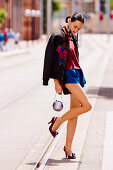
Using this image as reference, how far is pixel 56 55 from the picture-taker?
6926 mm

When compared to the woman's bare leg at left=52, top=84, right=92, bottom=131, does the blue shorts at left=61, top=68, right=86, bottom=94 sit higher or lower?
higher

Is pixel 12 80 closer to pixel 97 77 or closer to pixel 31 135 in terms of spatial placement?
pixel 97 77

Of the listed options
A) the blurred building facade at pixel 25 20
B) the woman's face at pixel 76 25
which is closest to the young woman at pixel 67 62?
the woman's face at pixel 76 25

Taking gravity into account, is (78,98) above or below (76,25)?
below

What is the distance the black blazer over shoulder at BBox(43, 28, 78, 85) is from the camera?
271 inches

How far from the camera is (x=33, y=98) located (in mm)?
14430

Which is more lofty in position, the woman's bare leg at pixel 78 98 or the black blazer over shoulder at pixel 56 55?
the black blazer over shoulder at pixel 56 55

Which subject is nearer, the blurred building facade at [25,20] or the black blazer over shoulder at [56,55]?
the black blazer over shoulder at [56,55]

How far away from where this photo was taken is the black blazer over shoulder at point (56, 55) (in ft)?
22.6

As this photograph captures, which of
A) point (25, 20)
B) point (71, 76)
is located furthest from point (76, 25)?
point (25, 20)

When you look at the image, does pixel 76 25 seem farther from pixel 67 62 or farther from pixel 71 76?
pixel 71 76

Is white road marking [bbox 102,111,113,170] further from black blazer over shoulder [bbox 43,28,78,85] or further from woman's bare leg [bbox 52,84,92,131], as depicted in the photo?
black blazer over shoulder [bbox 43,28,78,85]

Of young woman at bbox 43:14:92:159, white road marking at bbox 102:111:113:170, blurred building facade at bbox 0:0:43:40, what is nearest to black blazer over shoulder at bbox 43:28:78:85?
young woman at bbox 43:14:92:159

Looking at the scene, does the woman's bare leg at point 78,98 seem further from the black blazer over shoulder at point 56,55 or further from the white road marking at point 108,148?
the white road marking at point 108,148
